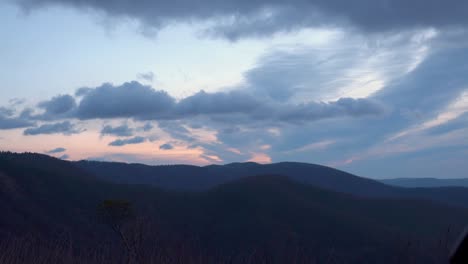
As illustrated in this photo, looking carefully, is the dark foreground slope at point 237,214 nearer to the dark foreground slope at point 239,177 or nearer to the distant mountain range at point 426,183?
the dark foreground slope at point 239,177

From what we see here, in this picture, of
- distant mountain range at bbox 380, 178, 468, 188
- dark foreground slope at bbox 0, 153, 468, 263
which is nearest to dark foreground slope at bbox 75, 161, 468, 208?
dark foreground slope at bbox 0, 153, 468, 263

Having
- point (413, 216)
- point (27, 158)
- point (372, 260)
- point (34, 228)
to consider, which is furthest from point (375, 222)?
point (27, 158)

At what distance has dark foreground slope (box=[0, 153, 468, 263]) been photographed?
3027 cm

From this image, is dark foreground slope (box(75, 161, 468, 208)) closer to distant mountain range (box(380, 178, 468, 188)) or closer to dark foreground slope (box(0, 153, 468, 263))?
dark foreground slope (box(0, 153, 468, 263))

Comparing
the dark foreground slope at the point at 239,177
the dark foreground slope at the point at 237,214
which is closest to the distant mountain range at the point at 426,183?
the dark foreground slope at the point at 239,177

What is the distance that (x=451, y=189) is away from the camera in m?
68.1

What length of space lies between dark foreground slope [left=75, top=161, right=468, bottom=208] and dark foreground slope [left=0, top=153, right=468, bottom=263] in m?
20.7

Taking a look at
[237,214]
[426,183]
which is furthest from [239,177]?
[426,183]

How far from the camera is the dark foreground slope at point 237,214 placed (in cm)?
3027

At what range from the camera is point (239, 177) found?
71.9 metres

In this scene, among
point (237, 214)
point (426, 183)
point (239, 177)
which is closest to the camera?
point (237, 214)

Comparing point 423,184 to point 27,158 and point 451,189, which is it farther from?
point 27,158

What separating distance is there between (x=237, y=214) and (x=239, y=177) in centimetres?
3253

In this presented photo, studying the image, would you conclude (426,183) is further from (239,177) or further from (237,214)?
(237,214)
